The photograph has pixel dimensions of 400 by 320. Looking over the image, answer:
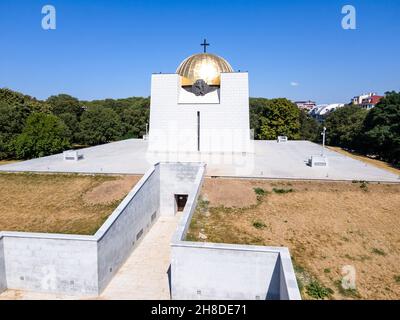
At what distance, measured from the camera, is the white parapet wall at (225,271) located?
30.6 feet

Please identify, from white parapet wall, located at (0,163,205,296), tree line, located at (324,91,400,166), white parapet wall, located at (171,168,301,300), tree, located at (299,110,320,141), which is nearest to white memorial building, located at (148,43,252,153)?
white parapet wall, located at (0,163,205,296)

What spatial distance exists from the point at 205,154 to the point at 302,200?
1026 cm

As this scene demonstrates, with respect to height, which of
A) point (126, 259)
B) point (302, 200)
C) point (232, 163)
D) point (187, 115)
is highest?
point (187, 115)

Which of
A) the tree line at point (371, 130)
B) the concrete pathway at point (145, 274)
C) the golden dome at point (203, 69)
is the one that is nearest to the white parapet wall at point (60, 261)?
the concrete pathway at point (145, 274)

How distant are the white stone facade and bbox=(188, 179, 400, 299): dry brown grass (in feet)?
25.5

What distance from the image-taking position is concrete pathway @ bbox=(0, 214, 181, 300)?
1047 centimetres

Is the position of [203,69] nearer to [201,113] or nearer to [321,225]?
[201,113]

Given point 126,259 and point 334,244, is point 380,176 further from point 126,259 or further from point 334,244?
point 126,259

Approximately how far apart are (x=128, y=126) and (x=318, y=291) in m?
42.8

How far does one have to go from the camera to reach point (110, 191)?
1538 centimetres

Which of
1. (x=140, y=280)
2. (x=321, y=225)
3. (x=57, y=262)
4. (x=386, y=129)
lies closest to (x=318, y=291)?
(x=321, y=225)

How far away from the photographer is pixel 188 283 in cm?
991
